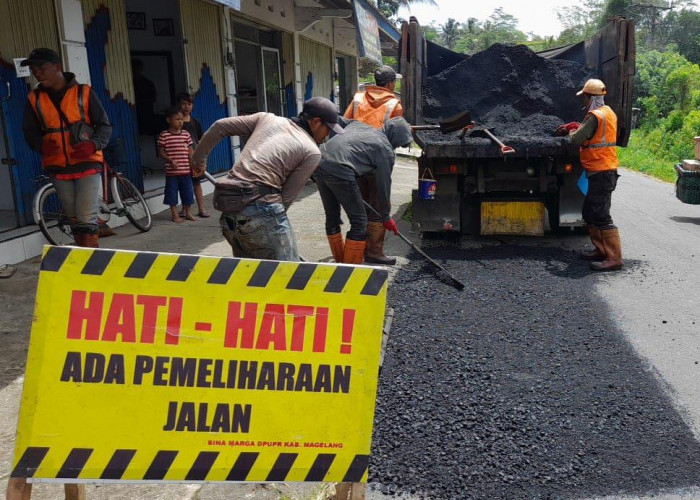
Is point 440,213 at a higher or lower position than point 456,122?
lower

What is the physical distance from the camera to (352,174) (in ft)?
17.8

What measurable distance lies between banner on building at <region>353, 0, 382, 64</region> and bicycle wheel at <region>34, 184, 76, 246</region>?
23.0 ft

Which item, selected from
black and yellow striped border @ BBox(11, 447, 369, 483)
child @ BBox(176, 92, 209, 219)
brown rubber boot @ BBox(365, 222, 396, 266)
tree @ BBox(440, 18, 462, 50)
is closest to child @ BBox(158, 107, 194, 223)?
child @ BBox(176, 92, 209, 219)

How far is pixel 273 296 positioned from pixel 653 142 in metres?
24.4

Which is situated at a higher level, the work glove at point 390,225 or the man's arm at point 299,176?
the man's arm at point 299,176

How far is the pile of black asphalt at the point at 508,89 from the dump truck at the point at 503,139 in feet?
0.04

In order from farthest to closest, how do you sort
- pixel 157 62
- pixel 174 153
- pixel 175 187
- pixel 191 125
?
pixel 157 62 → pixel 191 125 → pixel 175 187 → pixel 174 153

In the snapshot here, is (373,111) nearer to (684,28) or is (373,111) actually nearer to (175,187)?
(175,187)

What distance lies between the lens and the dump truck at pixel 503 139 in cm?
669

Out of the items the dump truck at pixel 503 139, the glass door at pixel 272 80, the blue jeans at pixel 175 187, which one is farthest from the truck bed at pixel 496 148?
the glass door at pixel 272 80

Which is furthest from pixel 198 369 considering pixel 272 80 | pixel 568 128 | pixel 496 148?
pixel 272 80

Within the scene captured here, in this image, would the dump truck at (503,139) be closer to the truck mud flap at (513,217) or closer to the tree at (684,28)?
the truck mud flap at (513,217)

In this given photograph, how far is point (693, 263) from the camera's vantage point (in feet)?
21.1

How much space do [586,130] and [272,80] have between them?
874 cm
